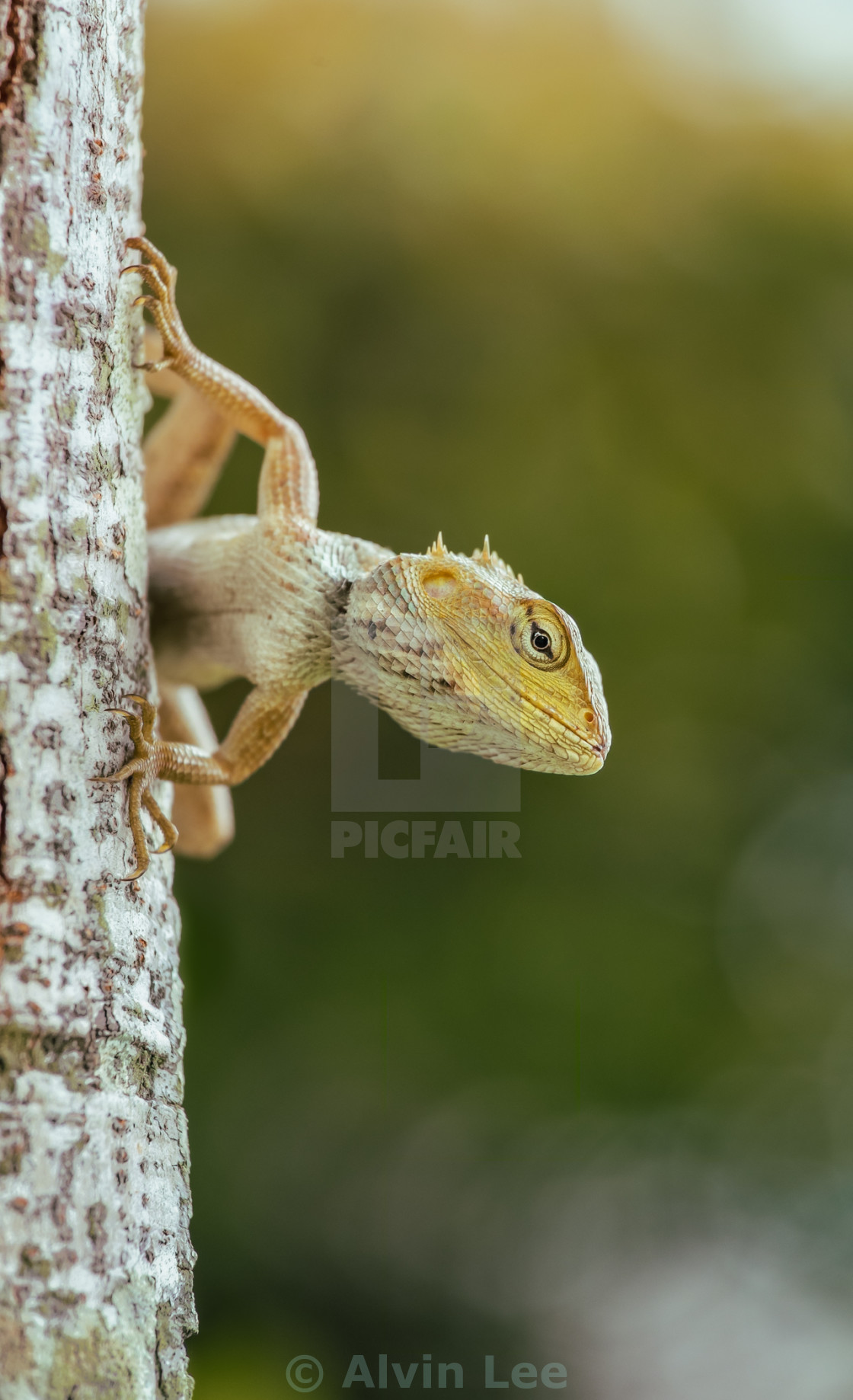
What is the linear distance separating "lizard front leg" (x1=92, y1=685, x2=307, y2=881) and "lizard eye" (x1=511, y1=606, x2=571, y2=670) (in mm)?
505

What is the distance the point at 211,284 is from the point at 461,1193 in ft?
12.3

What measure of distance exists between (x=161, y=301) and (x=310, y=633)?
0.65m

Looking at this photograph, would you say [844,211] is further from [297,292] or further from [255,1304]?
[255,1304]

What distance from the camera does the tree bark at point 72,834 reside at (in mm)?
1296

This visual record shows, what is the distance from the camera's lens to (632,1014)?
4.13 metres

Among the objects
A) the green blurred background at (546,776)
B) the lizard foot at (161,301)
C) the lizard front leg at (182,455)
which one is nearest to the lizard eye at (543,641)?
the lizard foot at (161,301)

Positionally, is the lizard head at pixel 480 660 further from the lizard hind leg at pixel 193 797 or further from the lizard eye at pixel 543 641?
the lizard hind leg at pixel 193 797

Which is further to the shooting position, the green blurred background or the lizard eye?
the green blurred background

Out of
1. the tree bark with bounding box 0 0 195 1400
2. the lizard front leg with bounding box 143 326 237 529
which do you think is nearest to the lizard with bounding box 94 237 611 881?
the tree bark with bounding box 0 0 195 1400

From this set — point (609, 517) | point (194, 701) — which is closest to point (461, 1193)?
point (194, 701)

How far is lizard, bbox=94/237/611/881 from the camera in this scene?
179 cm

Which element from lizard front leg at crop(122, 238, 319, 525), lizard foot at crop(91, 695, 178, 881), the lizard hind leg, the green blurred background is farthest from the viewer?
the green blurred background

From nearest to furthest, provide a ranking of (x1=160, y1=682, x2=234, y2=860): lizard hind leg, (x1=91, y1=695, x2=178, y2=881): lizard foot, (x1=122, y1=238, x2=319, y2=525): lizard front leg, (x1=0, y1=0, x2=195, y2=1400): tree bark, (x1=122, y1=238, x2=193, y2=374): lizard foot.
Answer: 1. (x1=0, y1=0, x2=195, y2=1400): tree bark
2. (x1=91, y1=695, x2=178, y2=881): lizard foot
3. (x1=122, y1=238, x2=193, y2=374): lizard foot
4. (x1=122, y1=238, x2=319, y2=525): lizard front leg
5. (x1=160, y1=682, x2=234, y2=860): lizard hind leg

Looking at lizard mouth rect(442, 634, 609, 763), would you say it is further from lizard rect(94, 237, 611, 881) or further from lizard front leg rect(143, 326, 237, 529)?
lizard front leg rect(143, 326, 237, 529)
